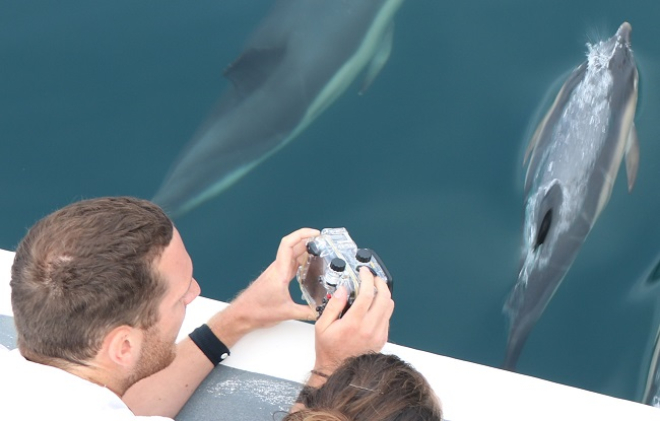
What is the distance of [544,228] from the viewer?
440 cm

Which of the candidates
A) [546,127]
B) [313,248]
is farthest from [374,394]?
[546,127]

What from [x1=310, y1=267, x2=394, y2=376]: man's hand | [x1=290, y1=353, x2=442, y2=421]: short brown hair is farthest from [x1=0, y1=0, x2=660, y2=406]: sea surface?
[x1=290, y1=353, x2=442, y2=421]: short brown hair

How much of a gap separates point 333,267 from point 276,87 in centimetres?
279

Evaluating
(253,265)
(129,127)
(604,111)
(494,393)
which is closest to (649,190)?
(604,111)

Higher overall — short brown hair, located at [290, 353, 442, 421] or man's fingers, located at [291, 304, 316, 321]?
short brown hair, located at [290, 353, 442, 421]

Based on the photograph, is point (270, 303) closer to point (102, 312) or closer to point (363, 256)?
point (363, 256)

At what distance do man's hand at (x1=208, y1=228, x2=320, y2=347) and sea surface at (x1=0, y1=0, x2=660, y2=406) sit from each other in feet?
6.77

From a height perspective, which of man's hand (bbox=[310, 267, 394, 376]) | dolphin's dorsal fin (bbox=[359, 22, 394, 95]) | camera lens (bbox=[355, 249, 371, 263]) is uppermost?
dolphin's dorsal fin (bbox=[359, 22, 394, 95])

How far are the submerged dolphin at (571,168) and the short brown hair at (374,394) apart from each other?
8.43ft

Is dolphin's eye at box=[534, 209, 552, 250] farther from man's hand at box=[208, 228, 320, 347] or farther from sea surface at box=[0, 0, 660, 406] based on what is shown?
man's hand at box=[208, 228, 320, 347]

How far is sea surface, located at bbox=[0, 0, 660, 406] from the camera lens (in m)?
4.74

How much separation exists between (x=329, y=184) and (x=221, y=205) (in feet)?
2.25

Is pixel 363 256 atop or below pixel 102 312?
atop

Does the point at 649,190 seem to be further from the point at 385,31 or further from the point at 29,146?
the point at 29,146
